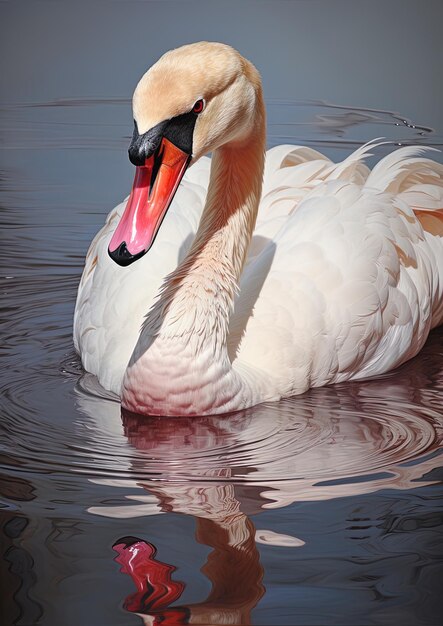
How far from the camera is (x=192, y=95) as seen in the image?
2.72 metres

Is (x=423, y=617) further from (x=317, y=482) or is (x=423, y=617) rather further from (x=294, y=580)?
(x=317, y=482)

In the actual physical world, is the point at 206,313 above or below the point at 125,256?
below

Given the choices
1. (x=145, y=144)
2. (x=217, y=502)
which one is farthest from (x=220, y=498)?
(x=145, y=144)

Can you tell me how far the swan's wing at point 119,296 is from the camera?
327cm

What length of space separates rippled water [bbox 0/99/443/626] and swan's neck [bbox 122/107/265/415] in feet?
0.22

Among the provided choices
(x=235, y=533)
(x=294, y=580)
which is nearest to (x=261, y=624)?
(x=294, y=580)

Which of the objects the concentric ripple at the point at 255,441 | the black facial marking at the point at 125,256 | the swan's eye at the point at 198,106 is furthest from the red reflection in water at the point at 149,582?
the swan's eye at the point at 198,106

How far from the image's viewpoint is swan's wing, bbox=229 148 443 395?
3.23 meters

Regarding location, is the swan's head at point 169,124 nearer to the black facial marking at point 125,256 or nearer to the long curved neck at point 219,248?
the black facial marking at point 125,256

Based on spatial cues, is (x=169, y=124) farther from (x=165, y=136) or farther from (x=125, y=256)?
(x=125, y=256)

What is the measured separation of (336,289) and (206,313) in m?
0.39

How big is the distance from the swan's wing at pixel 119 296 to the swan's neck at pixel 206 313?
17cm

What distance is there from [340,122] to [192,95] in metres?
3.58

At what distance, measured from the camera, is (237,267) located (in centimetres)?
324
